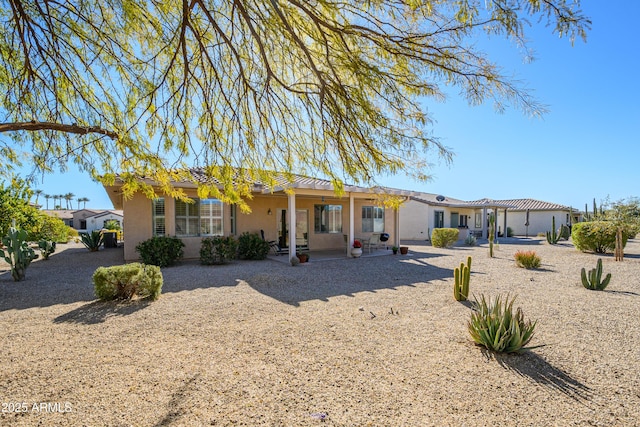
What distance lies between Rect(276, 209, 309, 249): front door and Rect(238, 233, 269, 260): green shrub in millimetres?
2188

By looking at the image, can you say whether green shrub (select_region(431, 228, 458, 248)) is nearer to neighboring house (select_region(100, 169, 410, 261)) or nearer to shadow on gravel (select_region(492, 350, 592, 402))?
neighboring house (select_region(100, 169, 410, 261))

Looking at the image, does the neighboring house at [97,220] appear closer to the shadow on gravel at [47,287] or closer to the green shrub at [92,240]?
the green shrub at [92,240]

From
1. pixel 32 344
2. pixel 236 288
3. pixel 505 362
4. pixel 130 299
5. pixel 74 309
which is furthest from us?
pixel 236 288

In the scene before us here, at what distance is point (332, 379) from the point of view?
11.2 ft

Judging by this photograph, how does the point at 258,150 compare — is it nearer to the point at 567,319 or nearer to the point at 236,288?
the point at 236,288

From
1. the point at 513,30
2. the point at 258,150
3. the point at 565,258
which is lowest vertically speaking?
the point at 565,258

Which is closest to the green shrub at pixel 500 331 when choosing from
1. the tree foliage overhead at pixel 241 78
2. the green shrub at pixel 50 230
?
the tree foliage overhead at pixel 241 78

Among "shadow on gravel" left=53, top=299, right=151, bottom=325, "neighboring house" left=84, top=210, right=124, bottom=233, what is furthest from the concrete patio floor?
"neighboring house" left=84, top=210, right=124, bottom=233

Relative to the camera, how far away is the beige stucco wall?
38.3 feet

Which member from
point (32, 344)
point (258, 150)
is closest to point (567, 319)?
point (258, 150)

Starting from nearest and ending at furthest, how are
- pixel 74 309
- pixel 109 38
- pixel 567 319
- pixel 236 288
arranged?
1. pixel 109 38
2. pixel 567 319
3. pixel 74 309
4. pixel 236 288

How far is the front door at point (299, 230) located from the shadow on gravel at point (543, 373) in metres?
11.8

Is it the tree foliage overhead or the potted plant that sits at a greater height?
the tree foliage overhead

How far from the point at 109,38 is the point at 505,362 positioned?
24.3 ft
